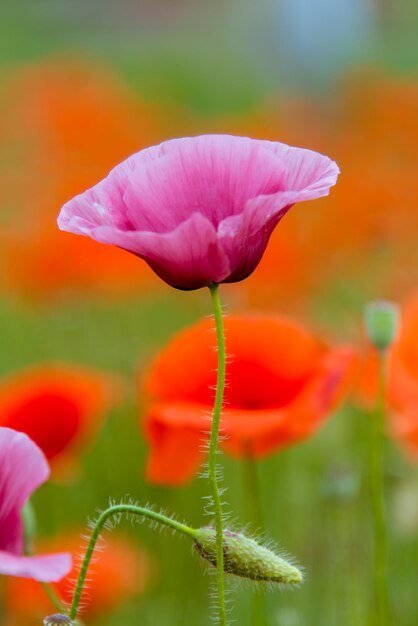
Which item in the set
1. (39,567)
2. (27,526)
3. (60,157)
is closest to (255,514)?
(27,526)

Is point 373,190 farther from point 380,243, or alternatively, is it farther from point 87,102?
point 87,102

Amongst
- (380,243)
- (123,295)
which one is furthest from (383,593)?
(123,295)

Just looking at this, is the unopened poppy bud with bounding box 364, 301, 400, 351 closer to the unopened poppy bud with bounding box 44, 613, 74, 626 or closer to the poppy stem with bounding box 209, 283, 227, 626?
the poppy stem with bounding box 209, 283, 227, 626

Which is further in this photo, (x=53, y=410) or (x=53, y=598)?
(x=53, y=410)

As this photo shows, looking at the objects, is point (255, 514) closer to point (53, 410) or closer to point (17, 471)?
point (53, 410)

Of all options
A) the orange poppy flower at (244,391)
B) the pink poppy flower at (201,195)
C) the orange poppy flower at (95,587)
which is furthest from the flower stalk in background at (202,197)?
the orange poppy flower at (95,587)

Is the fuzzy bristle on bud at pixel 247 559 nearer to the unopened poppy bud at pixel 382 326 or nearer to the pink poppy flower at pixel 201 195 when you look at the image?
the pink poppy flower at pixel 201 195
